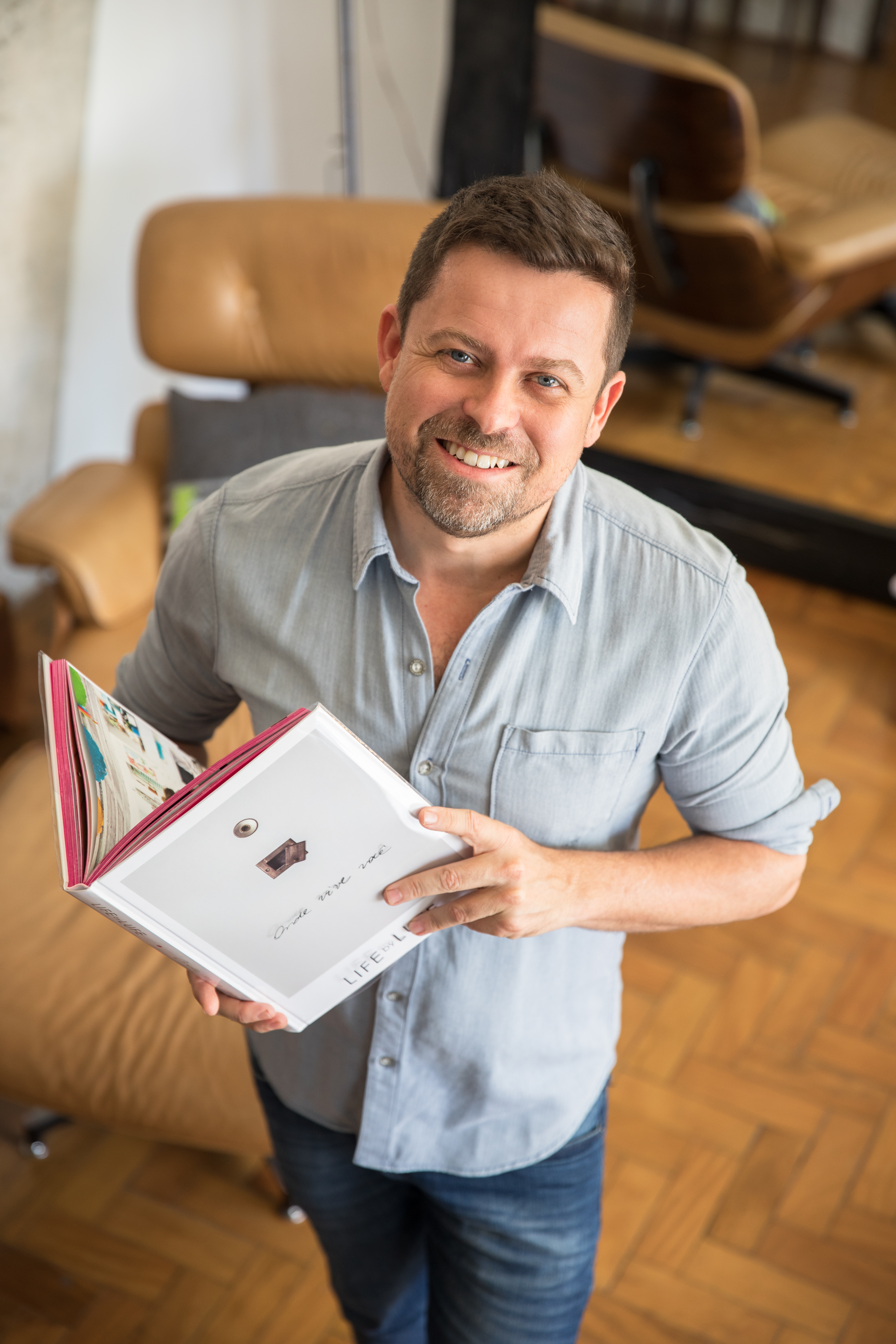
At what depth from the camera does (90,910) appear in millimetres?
1999

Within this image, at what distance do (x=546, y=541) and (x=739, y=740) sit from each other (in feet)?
0.81

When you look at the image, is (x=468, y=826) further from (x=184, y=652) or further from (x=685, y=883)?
(x=184, y=652)

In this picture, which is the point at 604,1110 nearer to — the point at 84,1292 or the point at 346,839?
the point at 346,839

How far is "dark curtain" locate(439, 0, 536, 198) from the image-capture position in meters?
2.94

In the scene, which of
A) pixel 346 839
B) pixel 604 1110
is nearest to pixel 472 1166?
pixel 604 1110

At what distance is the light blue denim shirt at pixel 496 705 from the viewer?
104 centimetres

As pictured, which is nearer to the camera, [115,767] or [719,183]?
[115,767]

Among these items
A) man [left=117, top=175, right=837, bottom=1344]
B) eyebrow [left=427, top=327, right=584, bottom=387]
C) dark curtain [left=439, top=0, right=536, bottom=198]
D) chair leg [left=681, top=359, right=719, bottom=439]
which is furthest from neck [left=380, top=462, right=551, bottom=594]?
chair leg [left=681, top=359, right=719, bottom=439]

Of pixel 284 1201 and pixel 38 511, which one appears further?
pixel 38 511

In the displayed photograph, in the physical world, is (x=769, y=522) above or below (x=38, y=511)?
below

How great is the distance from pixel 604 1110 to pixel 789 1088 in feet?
3.36

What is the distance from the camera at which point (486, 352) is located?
95 cm

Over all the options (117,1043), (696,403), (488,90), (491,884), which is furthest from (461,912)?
(696,403)

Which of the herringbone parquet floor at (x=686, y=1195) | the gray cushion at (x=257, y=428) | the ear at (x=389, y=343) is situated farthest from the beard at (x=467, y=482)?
the gray cushion at (x=257, y=428)
